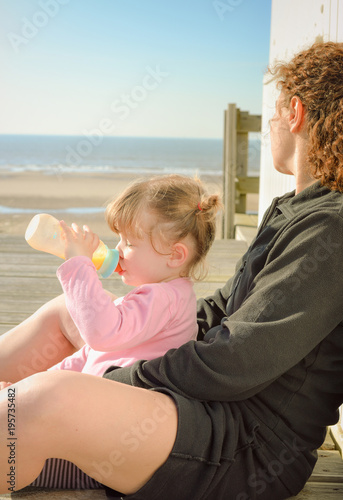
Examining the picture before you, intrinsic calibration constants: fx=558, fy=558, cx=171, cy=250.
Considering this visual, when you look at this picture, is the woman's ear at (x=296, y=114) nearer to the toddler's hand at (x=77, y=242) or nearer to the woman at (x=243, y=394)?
the woman at (x=243, y=394)

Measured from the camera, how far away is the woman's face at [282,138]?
153cm

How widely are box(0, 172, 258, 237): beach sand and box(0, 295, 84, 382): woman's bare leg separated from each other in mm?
6935

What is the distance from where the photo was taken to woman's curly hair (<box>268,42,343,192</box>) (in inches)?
54.3

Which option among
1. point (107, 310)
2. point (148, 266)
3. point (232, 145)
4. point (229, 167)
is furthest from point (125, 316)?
point (232, 145)

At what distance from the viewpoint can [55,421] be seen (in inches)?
46.0

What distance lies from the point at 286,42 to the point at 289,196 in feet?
5.89

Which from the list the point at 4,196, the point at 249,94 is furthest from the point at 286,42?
the point at 249,94

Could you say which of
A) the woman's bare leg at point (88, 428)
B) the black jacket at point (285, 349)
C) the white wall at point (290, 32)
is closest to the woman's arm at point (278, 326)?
the black jacket at point (285, 349)

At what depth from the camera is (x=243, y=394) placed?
130cm

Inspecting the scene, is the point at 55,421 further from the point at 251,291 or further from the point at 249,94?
the point at 249,94

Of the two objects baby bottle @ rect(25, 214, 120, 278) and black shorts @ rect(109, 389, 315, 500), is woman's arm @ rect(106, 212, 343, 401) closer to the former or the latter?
black shorts @ rect(109, 389, 315, 500)

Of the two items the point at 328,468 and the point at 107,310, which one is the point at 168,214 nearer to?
the point at 107,310

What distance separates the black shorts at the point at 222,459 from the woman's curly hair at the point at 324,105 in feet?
2.05

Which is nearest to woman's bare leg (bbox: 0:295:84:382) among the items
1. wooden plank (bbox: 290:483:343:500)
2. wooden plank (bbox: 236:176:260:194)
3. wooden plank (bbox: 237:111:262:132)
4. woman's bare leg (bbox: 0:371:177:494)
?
woman's bare leg (bbox: 0:371:177:494)
